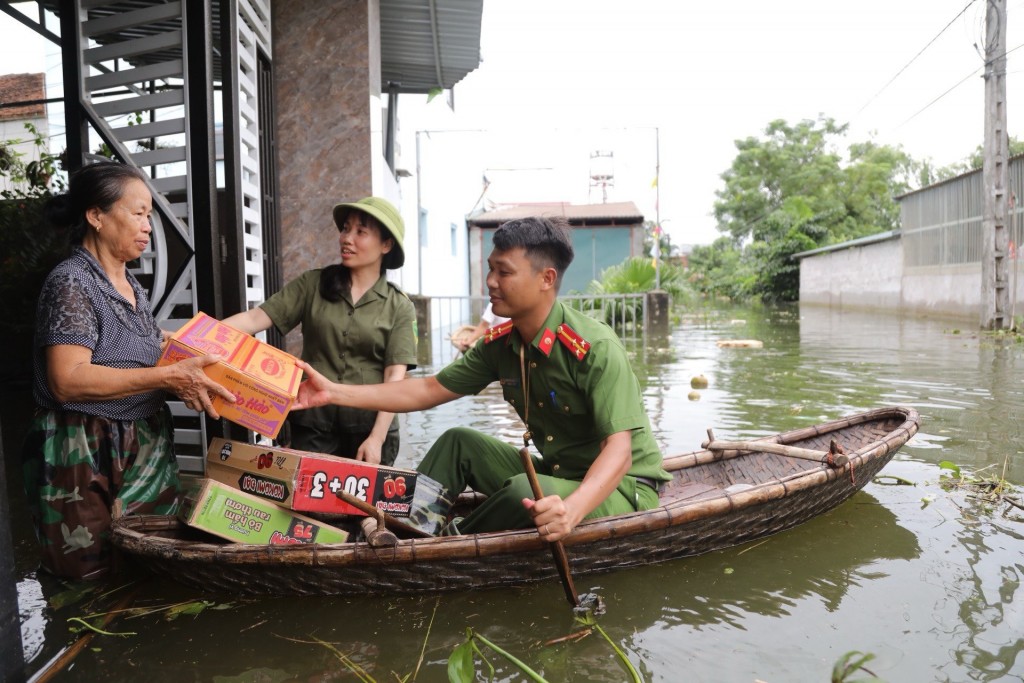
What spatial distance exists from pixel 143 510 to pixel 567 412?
1625mm

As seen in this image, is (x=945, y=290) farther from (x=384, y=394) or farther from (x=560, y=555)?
(x=560, y=555)

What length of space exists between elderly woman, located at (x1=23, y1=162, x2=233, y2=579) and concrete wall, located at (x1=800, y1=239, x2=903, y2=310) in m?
20.7

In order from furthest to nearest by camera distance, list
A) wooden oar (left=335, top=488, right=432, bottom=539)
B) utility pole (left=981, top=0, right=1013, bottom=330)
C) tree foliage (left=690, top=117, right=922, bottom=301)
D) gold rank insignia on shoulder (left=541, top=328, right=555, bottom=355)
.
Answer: tree foliage (left=690, top=117, right=922, bottom=301)
utility pole (left=981, top=0, right=1013, bottom=330)
gold rank insignia on shoulder (left=541, top=328, right=555, bottom=355)
wooden oar (left=335, top=488, right=432, bottom=539)

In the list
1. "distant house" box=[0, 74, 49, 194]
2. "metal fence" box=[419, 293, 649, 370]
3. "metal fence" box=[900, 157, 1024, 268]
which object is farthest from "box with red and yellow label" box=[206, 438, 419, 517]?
"metal fence" box=[900, 157, 1024, 268]

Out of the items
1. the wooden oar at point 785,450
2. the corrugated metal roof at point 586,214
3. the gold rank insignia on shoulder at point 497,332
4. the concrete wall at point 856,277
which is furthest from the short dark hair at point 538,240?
the concrete wall at point 856,277

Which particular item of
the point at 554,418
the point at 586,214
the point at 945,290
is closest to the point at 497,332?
the point at 554,418

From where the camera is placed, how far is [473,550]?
8.55 ft

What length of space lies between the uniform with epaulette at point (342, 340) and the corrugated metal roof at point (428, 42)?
3811 millimetres

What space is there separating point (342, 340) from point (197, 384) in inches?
34.8

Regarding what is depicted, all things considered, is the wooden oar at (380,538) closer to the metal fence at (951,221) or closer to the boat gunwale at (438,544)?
the boat gunwale at (438,544)

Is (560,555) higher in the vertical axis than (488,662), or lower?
higher

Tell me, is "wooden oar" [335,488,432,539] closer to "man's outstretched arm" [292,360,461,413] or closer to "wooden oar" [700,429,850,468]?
"man's outstretched arm" [292,360,461,413]

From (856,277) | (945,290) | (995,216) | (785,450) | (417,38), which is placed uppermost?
(417,38)

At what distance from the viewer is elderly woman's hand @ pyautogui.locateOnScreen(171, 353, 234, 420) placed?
2666 millimetres
